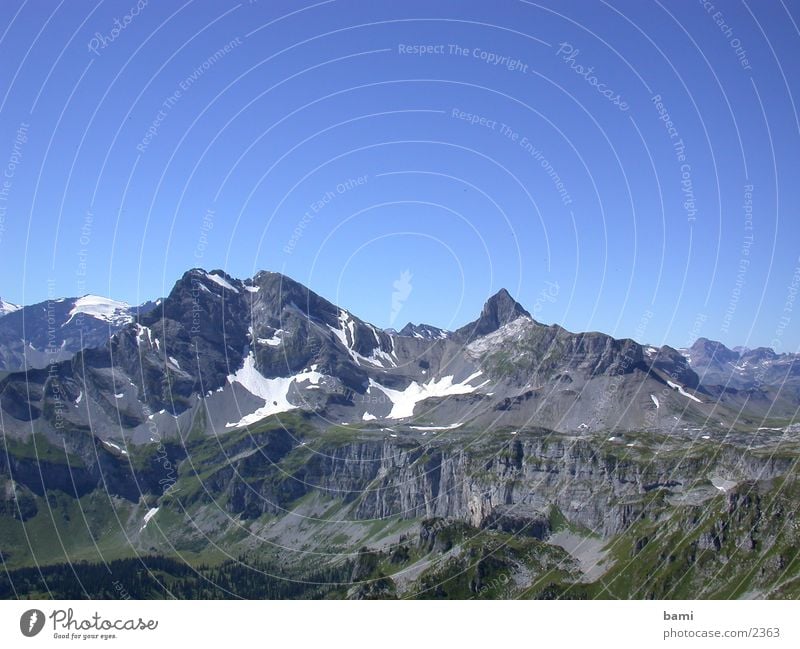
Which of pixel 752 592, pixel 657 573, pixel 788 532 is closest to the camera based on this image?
pixel 752 592
